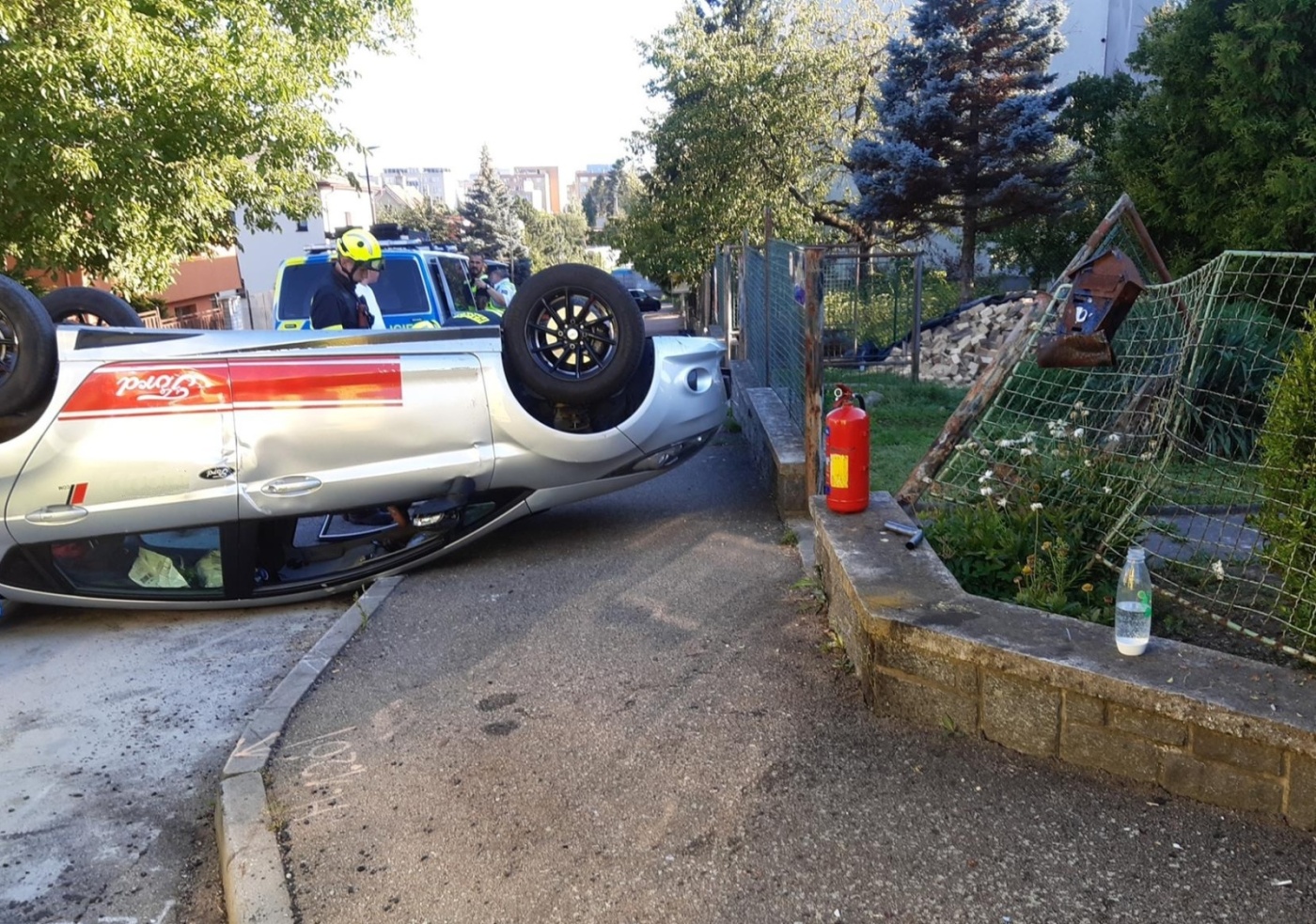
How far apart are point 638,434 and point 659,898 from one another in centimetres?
366

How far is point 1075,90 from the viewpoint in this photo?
59.5 feet

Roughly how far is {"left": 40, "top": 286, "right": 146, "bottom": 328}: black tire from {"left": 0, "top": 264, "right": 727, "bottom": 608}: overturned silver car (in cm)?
146

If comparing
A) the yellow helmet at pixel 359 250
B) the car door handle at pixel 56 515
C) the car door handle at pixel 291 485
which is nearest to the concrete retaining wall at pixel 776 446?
the car door handle at pixel 291 485

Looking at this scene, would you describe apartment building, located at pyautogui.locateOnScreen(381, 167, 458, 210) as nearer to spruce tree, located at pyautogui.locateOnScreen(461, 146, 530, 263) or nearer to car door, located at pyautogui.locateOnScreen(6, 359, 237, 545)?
spruce tree, located at pyautogui.locateOnScreen(461, 146, 530, 263)

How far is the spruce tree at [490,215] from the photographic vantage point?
200ft

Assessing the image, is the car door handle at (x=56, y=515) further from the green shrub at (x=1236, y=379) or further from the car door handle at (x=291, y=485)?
the green shrub at (x=1236, y=379)

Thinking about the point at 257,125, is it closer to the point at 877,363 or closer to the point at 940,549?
the point at 877,363

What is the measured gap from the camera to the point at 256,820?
138 inches

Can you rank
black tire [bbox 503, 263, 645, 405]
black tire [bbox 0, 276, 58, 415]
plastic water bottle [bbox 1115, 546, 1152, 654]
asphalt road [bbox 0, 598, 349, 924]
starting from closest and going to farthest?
plastic water bottle [bbox 1115, 546, 1152, 654] < asphalt road [bbox 0, 598, 349, 924] < black tire [bbox 0, 276, 58, 415] < black tire [bbox 503, 263, 645, 405]

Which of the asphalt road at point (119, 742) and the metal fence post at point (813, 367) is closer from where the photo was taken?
the asphalt road at point (119, 742)

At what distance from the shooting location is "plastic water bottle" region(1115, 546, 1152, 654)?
3311mm

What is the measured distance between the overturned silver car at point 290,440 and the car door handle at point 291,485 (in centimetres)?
1

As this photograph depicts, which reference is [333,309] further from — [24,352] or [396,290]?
[396,290]

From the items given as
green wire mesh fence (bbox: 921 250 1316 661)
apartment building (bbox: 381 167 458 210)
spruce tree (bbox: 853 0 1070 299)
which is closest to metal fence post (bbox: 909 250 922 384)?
spruce tree (bbox: 853 0 1070 299)
